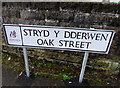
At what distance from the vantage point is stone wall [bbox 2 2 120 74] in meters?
1.94

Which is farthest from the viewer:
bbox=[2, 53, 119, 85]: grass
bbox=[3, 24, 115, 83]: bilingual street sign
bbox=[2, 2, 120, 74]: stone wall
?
bbox=[2, 53, 119, 85]: grass

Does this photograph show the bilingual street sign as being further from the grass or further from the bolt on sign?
the grass

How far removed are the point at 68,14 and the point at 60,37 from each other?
0.49 metres

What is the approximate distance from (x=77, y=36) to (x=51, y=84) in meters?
1.19

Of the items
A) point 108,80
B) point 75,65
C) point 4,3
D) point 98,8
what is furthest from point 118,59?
point 4,3

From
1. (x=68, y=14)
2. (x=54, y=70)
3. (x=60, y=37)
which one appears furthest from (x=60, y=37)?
(x=54, y=70)

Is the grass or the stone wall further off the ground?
the stone wall

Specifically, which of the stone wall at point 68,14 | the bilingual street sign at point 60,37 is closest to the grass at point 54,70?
the stone wall at point 68,14

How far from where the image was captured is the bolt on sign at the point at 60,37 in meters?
1.74

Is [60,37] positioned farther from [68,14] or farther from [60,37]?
[68,14]

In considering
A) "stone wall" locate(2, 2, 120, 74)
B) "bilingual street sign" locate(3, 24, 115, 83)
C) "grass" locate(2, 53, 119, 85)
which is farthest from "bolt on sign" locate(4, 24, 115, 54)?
"grass" locate(2, 53, 119, 85)

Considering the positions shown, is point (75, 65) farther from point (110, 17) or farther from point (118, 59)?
point (110, 17)

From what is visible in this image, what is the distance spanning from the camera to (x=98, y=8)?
1.92 metres

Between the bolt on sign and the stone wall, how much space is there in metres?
0.40
